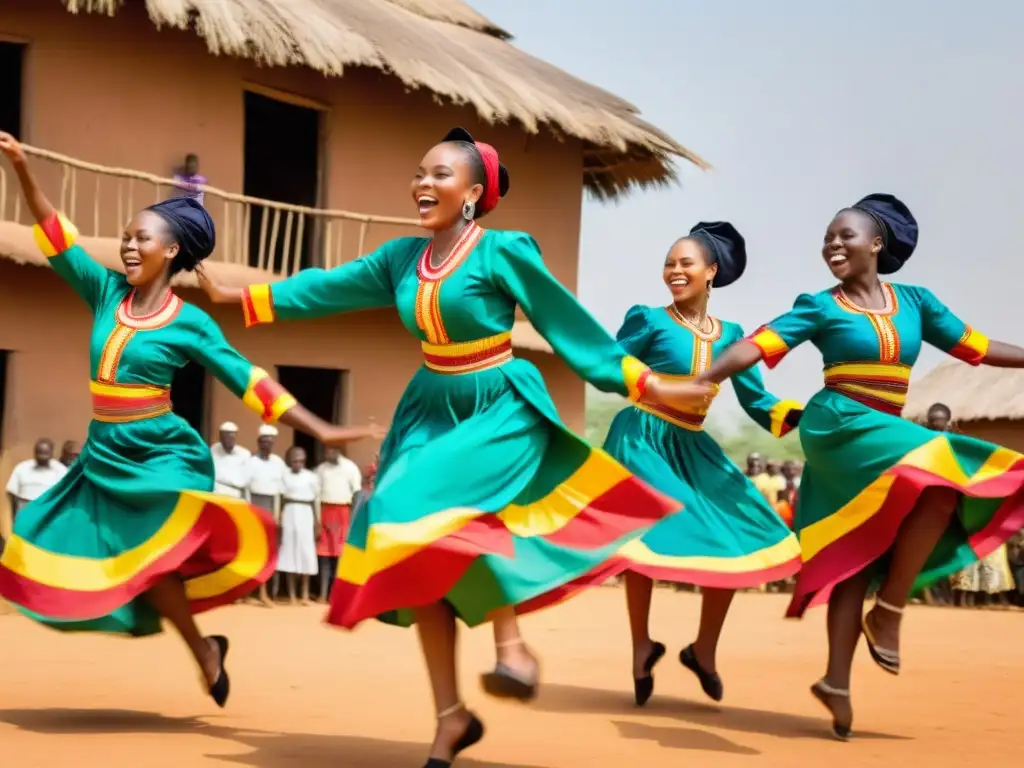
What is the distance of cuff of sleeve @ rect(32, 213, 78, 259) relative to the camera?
6.82 m

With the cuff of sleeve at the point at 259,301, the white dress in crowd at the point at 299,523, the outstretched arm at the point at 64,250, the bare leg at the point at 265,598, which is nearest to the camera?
the cuff of sleeve at the point at 259,301

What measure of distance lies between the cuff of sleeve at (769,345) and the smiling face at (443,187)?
1486mm

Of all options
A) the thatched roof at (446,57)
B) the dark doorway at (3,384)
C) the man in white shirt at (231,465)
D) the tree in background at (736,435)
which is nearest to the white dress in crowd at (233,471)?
the man in white shirt at (231,465)

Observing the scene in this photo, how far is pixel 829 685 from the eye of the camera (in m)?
6.52

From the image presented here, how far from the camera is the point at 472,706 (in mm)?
7266

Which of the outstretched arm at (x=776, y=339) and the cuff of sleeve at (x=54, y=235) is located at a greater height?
the cuff of sleeve at (x=54, y=235)

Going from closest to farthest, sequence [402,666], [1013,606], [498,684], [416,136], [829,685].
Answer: [498,684] → [829,685] → [402,666] → [1013,606] → [416,136]

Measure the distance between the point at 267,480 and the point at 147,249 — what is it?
904cm

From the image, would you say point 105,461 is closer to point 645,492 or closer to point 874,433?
point 645,492

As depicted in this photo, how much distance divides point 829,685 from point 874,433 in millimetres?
1010

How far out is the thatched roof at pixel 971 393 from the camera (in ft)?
79.5

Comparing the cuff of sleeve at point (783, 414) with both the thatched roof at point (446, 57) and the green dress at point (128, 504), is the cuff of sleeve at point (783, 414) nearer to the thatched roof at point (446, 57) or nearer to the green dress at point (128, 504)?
the green dress at point (128, 504)

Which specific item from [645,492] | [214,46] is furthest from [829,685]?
[214,46]

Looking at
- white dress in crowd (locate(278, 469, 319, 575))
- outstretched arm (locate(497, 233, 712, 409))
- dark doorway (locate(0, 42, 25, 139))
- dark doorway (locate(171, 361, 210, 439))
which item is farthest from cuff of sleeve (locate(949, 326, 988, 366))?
dark doorway (locate(0, 42, 25, 139))
